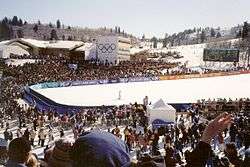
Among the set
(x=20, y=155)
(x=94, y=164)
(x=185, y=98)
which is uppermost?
(x=94, y=164)

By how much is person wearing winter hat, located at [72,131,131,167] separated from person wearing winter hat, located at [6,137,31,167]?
3.96 ft

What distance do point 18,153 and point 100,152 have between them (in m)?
1.40

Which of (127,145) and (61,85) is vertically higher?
(127,145)

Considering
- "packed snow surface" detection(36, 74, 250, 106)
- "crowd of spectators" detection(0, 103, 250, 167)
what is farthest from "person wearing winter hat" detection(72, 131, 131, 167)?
"packed snow surface" detection(36, 74, 250, 106)

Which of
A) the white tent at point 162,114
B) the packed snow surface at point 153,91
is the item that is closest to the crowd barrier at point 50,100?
the packed snow surface at point 153,91

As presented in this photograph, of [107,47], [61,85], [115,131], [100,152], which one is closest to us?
[100,152]

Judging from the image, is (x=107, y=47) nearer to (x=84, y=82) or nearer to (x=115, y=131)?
(x=84, y=82)

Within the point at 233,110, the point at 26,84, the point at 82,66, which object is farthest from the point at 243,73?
the point at 233,110

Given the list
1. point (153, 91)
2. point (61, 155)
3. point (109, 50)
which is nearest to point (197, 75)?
point (153, 91)

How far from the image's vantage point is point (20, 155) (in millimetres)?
3305

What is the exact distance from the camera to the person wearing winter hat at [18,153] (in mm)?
3273

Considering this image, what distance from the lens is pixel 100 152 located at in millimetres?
2104

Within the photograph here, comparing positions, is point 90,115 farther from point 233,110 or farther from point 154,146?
point 154,146

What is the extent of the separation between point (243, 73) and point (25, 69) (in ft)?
103
